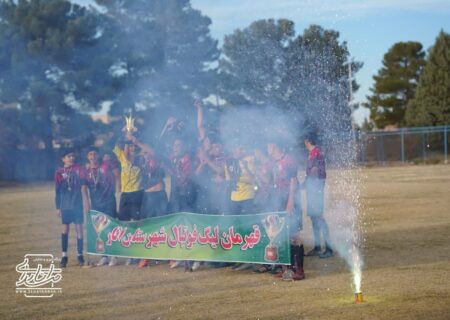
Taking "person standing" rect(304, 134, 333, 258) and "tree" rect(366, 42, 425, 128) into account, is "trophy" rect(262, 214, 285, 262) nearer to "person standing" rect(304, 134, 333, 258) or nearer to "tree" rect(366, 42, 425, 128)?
"person standing" rect(304, 134, 333, 258)

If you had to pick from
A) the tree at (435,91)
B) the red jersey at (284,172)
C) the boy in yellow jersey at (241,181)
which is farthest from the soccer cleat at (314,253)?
the tree at (435,91)

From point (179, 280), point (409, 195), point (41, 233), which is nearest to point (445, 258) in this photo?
point (179, 280)

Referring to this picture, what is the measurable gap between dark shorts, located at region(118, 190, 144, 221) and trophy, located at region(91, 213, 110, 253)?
328mm

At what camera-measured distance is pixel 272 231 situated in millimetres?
7949

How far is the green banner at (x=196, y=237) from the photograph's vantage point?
7.96 meters

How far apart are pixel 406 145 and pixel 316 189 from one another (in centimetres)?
3087

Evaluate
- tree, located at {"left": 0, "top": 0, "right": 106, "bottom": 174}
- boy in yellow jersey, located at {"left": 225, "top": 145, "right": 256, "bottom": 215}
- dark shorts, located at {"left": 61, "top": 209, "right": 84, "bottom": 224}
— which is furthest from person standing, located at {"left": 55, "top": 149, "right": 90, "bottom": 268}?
tree, located at {"left": 0, "top": 0, "right": 106, "bottom": 174}

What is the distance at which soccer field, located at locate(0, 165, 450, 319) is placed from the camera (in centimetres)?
632

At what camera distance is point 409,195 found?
58.7ft

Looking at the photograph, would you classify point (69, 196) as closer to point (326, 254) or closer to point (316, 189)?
point (316, 189)

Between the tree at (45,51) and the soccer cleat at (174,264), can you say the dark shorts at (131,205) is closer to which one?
the soccer cleat at (174,264)

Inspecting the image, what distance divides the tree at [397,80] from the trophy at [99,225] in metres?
40.6

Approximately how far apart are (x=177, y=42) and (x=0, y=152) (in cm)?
2548

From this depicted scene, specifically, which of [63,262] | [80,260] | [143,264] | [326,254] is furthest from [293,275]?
[63,262]
